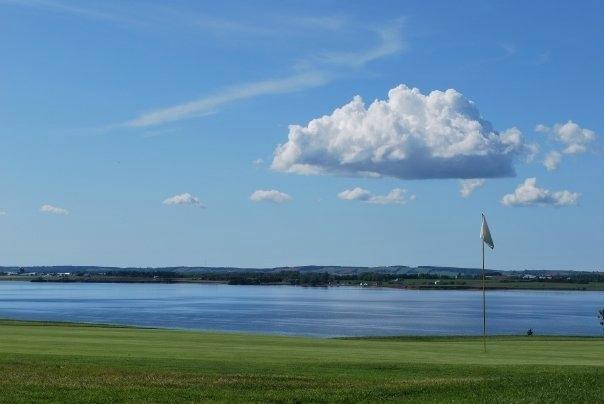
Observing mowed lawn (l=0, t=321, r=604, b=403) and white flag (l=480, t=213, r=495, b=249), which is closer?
mowed lawn (l=0, t=321, r=604, b=403)

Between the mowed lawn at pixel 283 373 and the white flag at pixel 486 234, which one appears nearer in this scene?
the mowed lawn at pixel 283 373

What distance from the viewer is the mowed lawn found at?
17219mm

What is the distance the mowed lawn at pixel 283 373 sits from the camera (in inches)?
678

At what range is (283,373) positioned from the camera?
22.0 metres

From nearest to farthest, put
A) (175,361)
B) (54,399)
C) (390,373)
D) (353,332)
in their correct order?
1. (54,399)
2. (390,373)
3. (175,361)
4. (353,332)

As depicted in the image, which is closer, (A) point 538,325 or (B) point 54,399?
(B) point 54,399

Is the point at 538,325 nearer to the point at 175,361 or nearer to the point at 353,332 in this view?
the point at 353,332

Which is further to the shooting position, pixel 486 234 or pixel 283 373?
pixel 486 234

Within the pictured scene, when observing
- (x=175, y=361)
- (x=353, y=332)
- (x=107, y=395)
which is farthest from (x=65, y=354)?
(x=353, y=332)

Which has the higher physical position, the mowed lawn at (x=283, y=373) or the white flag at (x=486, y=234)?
the white flag at (x=486, y=234)

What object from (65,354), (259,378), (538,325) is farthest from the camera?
(538,325)

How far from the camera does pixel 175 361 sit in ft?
83.4

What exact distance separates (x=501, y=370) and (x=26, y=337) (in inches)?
879

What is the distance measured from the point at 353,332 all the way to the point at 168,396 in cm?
5910
